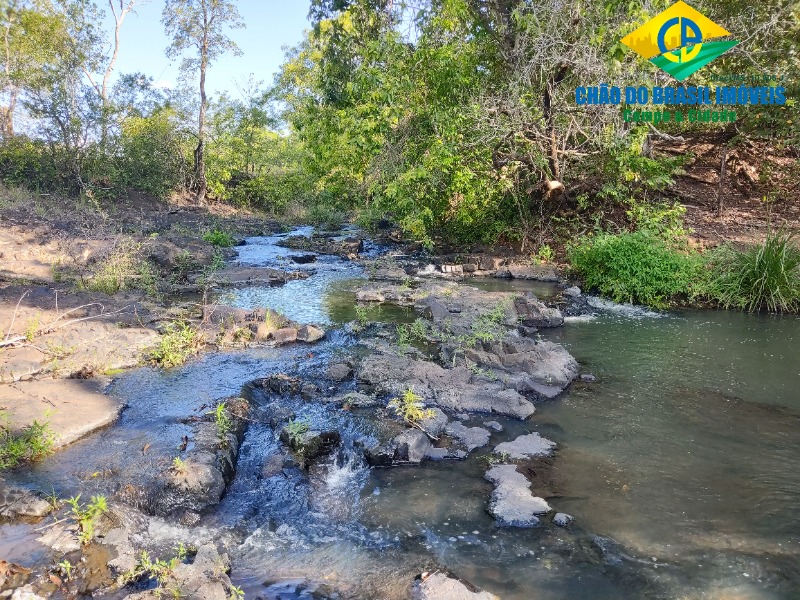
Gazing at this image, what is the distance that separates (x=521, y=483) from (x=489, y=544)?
784 mm

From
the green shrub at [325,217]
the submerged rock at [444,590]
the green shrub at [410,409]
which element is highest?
the green shrub at [325,217]

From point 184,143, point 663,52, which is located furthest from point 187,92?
point 663,52

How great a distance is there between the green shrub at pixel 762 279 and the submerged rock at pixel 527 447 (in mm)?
6745

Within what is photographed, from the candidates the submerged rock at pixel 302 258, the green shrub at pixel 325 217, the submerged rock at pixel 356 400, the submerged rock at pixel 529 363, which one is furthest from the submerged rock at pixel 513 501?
the green shrub at pixel 325 217

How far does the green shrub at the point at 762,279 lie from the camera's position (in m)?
9.67

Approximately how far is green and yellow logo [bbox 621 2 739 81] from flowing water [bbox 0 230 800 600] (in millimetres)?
7049

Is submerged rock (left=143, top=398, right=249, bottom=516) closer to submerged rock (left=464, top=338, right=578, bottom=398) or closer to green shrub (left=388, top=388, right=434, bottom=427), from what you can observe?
green shrub (left=388, top=388, right=434, bottom=427)

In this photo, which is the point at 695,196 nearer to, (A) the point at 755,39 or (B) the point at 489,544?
(A) the point at 755,39

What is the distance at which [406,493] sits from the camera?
15.0 ft

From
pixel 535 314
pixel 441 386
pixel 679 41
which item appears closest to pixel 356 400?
pixel 441 386

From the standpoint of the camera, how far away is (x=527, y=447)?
521cm

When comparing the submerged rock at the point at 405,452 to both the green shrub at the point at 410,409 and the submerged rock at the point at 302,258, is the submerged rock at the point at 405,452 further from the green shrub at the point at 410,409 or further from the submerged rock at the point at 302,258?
the submerged rock at the point at 302,258

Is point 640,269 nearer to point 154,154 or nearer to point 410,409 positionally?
point 410,409

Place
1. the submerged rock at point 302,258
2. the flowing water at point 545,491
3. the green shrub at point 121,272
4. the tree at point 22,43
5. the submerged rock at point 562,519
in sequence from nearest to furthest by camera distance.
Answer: the flowing water at point 545,491, the submerged rock at point 562,519, the green shrub at point 121,272, the submerged rock at point 302,258, the tree at point 22,43
